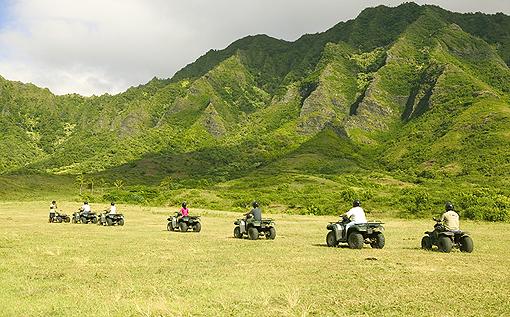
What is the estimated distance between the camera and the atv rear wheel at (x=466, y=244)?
66.6 ft

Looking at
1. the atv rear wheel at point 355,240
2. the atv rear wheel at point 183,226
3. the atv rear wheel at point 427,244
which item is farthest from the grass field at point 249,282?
the atv rear wheel at point 183,226

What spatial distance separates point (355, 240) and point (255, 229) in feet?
23.1

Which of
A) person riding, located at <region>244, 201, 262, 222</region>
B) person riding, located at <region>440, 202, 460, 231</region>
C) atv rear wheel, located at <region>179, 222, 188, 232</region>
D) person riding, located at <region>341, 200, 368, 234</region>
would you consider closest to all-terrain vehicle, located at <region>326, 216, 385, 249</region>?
person riding, located at <region>341, 200, 368, 234</region>

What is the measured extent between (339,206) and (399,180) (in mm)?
58468

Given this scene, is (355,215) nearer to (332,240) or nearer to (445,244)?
(332,240)

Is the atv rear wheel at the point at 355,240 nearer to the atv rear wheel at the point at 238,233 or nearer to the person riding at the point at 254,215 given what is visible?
the person riding at the point at 254,215

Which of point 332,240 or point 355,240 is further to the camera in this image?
point 332,240

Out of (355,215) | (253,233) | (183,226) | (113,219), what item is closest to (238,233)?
(253,233)

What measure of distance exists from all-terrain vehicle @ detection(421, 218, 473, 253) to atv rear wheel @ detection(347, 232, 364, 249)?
2940 mm

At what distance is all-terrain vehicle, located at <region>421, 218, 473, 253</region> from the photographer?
20172 mm

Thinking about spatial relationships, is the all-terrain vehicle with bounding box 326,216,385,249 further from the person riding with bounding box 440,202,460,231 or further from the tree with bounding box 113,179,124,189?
the tree with bounding box 113,179,124,189

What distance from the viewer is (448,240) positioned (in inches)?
795

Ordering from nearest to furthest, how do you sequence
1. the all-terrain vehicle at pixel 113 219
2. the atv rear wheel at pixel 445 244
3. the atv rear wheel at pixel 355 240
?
the atv rear wheel at pixel 445 244, the atv rear wheel at pixel 355 240, the all-terrain vehicle at pixel 113 219

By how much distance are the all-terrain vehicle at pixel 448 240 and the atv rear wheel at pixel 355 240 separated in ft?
9.65
